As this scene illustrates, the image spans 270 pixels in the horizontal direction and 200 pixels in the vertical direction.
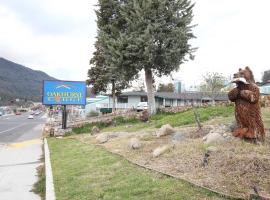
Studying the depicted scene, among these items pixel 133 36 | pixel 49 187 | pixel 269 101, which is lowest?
pixel 49 187

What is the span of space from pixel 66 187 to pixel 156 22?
21.3m

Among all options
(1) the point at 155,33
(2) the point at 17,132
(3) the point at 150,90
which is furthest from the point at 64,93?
(2) the point at 17,132

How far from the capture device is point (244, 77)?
31.0 feet

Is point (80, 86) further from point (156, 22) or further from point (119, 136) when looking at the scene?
point (119, 136)

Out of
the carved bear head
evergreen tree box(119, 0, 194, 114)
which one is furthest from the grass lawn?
evergreen tree box(119, 0, 194, 114)

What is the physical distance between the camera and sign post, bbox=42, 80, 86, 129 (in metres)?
30.8

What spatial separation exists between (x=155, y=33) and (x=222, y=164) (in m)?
21.4

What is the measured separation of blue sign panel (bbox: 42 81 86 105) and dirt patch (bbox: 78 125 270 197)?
21.3m

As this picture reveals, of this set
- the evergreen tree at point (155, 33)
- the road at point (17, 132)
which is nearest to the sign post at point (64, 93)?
the road at point (17, 132)

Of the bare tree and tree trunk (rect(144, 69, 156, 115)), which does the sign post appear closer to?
tree trunk (rect(144, 69, 156, 115))

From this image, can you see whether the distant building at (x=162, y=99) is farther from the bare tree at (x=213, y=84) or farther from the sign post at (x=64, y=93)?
the sign post at (x=64, y=93)

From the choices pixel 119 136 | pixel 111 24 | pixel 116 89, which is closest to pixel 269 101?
pixel 119 136

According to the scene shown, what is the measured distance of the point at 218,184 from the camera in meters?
6.44

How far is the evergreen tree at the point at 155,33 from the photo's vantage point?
90.5 ft
